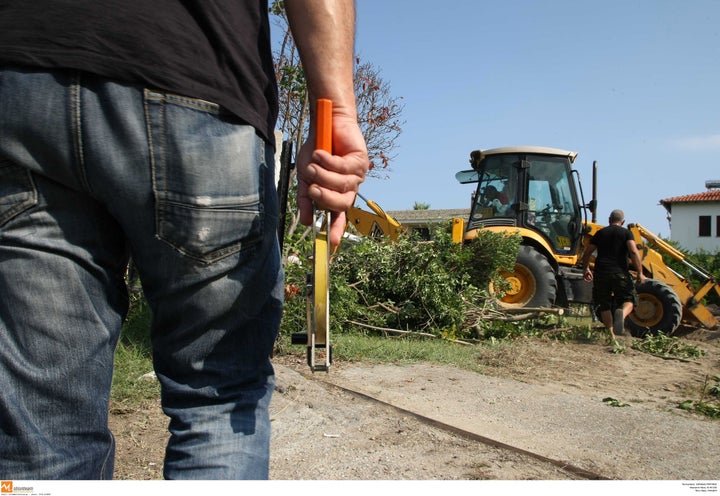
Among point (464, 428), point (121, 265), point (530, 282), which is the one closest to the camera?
point (121, 265)

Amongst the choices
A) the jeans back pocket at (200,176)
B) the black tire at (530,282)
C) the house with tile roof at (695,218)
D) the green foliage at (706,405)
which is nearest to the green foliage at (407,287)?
the black tire at (530,282)

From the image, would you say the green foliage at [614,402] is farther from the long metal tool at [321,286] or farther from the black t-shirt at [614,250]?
the black t-shirt at [614,250]

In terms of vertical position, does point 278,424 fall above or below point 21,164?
below

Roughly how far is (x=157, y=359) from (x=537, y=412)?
330cm

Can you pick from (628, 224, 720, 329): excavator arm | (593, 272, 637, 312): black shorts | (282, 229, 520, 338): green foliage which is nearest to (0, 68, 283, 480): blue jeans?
(282, 229, 520, 338): green foliage

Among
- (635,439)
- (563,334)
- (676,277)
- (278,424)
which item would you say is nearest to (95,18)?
(278,424)

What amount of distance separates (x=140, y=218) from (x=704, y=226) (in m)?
51.8

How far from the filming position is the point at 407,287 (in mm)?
7758

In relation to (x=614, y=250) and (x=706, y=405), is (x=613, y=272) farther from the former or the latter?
(x=706, y=405)

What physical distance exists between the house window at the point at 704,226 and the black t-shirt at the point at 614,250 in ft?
139

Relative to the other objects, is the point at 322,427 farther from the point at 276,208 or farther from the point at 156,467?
the point at 276,208

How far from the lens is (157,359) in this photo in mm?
1386

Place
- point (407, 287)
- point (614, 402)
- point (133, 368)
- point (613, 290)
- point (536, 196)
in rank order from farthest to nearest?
point (536, 196), point (613, 290), point (407, 287), point (614, 402), point (133, 368)

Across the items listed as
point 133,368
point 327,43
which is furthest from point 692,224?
point 327,43
